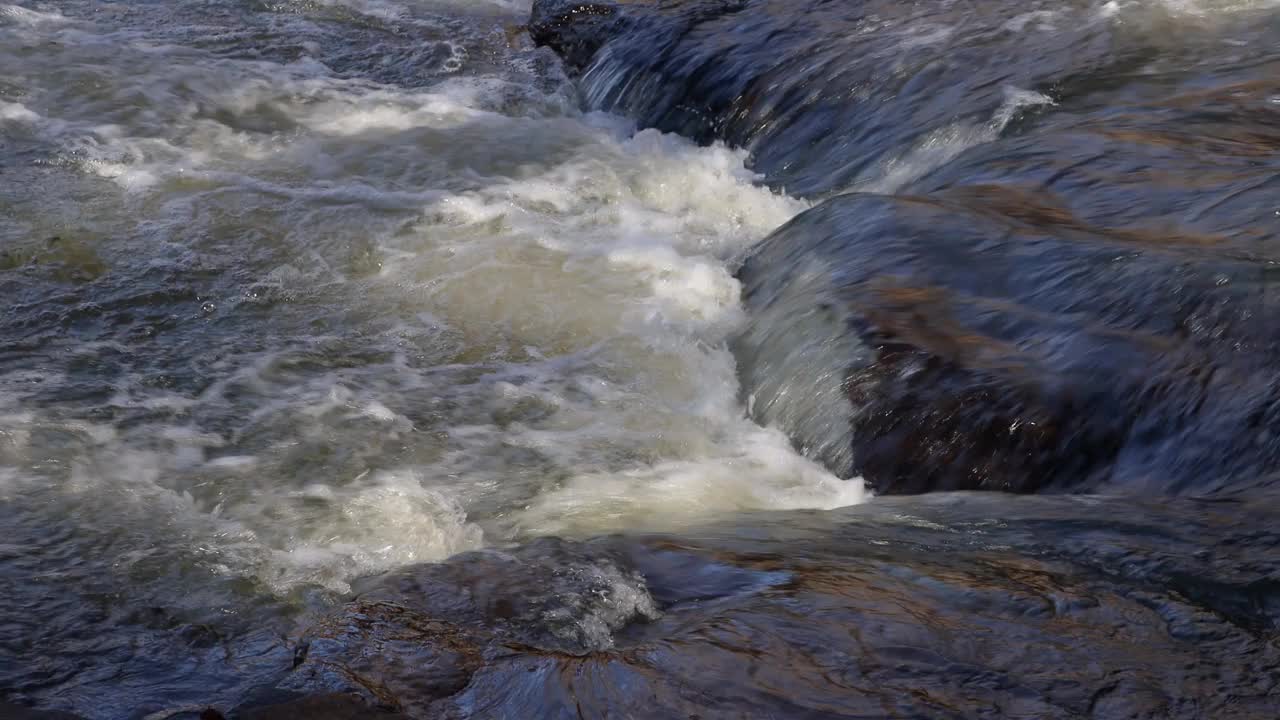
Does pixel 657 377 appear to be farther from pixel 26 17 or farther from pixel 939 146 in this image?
pixel 26 17

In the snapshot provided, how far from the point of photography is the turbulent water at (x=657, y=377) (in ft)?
8.96

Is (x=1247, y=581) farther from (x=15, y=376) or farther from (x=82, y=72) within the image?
(x=82, y=72)

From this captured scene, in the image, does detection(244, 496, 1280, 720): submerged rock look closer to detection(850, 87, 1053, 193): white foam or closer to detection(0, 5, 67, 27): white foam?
detection(850, 87, 1053, 193): white foam

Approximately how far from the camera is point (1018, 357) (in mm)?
4078

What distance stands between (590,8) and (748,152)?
313 cm

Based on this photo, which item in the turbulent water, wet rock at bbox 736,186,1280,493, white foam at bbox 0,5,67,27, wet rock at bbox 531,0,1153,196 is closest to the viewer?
the turbulent water

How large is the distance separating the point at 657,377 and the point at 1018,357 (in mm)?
1463

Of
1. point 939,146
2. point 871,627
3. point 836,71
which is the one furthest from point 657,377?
point 836,71

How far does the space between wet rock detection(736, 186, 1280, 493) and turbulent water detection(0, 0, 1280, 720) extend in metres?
0.02

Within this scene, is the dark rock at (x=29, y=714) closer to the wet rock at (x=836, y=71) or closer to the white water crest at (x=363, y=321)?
the white water crest at (x=363, y=321)

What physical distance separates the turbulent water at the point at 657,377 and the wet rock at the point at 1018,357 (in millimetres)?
16

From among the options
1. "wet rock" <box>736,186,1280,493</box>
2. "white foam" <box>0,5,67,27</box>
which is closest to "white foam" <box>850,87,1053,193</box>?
"wet rock" <box>736,186,1280,493</box>

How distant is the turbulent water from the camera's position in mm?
2730

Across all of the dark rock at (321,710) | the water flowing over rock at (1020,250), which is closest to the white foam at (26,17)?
the water flowing over rock at (1020,250)
